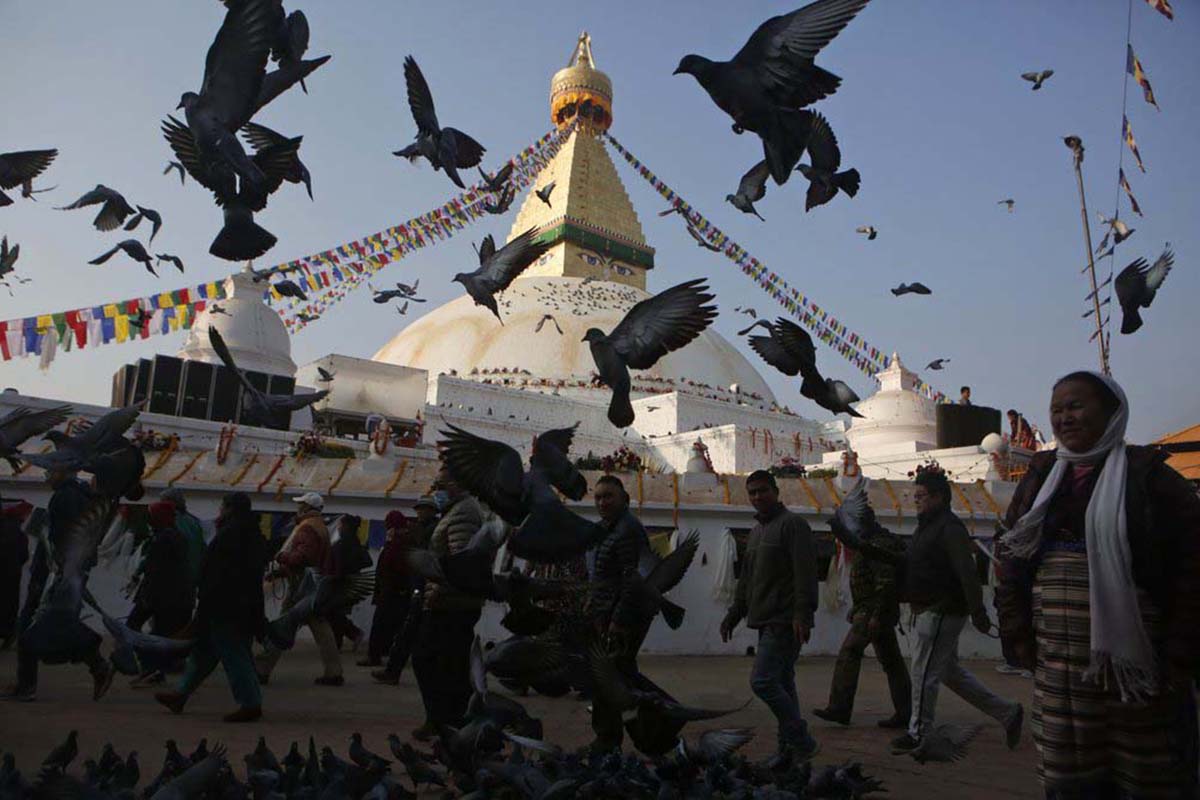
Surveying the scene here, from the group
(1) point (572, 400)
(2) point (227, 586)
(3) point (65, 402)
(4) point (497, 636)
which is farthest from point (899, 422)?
(2) point (227, 586)

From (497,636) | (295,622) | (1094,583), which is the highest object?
(1094,583)

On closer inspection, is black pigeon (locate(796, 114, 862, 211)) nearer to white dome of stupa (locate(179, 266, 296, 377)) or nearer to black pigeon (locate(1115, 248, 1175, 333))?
black pigeon (locate(1115, 248, 1175, 333))

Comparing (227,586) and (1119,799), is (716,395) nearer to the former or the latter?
(227,586)

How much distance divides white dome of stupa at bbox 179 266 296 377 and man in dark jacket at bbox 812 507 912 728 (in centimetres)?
1823

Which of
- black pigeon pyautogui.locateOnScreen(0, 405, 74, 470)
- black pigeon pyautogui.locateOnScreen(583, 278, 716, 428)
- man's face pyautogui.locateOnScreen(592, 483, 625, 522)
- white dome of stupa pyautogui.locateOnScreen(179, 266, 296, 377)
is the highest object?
white dome of stupa pyautogui.locateOnScreen(179, 266, 296, 377)

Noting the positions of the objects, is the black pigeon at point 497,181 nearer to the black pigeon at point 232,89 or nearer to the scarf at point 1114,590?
the black pigeon at point 232,89

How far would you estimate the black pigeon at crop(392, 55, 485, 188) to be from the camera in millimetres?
5324

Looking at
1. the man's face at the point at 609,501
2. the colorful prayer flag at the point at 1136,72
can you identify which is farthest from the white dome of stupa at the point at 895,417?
the man's face at the point at 609,501

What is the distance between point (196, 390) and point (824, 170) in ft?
51.9

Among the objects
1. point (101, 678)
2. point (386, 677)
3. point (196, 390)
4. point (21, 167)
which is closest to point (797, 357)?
point (386, 677)

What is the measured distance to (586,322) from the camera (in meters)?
35.7

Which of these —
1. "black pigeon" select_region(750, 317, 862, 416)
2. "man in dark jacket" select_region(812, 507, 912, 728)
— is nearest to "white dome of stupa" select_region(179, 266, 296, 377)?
"black pigeon" select_region(750, 317, 862, 416)

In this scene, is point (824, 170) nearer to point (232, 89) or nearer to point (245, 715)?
point (232, 89)

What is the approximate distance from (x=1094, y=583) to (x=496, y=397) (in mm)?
24783
